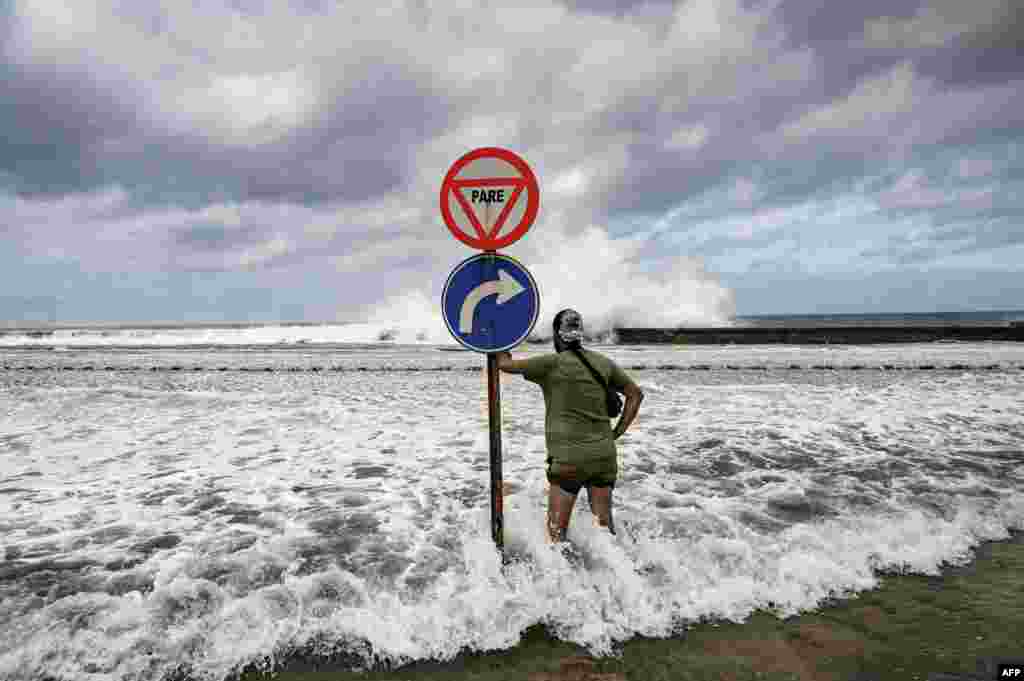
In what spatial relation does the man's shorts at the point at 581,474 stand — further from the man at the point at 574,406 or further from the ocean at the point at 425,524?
the ocean at the point at 425,524

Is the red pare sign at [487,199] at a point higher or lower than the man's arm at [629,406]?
higher

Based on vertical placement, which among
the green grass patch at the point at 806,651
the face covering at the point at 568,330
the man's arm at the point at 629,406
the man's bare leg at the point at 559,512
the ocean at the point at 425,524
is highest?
the face covering at the point at 568,330

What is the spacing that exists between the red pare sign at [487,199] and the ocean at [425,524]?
2.34 metres

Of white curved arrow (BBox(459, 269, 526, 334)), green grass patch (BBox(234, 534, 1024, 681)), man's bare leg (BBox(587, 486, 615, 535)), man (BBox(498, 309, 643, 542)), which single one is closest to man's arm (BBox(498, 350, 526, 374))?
man (BBox(498, 309, 643, 542))

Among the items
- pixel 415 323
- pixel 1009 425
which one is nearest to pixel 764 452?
pixel 1009 425

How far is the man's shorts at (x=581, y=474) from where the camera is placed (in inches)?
163

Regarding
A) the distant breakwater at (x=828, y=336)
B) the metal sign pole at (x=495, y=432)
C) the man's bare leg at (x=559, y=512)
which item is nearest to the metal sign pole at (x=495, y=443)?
the metal sign pole at (x=495, y=432)

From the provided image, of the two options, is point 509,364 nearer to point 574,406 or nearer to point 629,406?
point 574,406

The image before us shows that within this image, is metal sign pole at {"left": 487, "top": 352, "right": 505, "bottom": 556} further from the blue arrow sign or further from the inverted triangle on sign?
the inverted triangle on sign

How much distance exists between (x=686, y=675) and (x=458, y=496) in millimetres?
3645

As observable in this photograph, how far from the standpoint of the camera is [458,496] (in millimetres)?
6465

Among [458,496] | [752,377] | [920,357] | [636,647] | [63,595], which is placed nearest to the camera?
[636,647]

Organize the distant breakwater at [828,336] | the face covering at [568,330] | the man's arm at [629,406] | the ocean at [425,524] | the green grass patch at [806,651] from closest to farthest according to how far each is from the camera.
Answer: the green grass patch at [806,651] → the ocean at [425,524] → the face covering at [568,330] → the man's arm at [629,406] → the distant breakwater at [828,336]

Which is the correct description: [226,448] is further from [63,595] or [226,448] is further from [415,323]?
[415,323]
